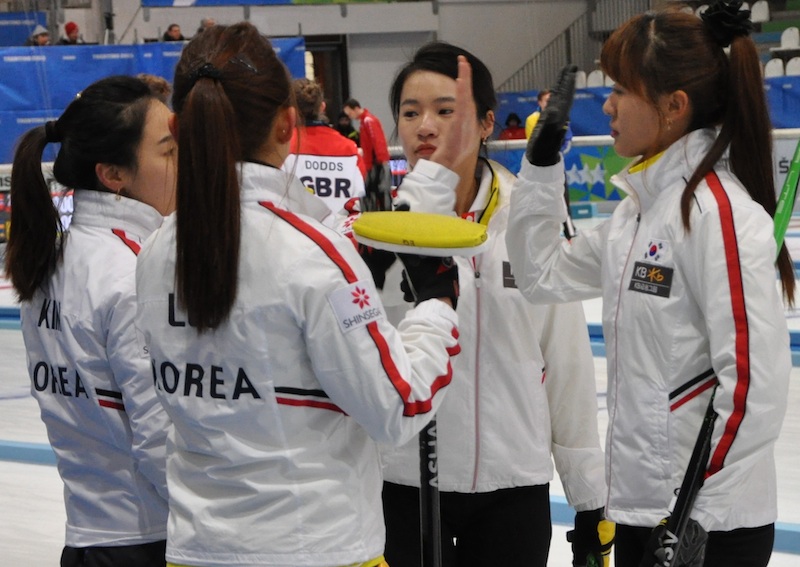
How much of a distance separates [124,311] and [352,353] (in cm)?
53

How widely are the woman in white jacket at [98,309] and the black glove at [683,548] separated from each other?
2.51 ft

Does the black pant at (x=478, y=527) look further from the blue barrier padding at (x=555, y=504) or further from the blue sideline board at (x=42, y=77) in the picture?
the blue sideline board at (x=42, y=77)

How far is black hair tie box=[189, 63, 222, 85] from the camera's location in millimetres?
1433

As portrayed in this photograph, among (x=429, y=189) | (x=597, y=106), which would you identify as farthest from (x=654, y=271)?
(x=597, y=106)

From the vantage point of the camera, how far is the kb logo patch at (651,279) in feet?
5.55

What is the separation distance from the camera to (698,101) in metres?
1.76

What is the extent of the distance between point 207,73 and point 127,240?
53 cm

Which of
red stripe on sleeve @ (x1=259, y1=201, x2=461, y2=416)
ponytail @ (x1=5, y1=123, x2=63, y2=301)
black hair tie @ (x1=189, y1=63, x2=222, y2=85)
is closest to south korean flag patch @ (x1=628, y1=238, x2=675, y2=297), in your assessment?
red stripe on sleeve @ (x1=259, y1=201, x2=461, y2=416)

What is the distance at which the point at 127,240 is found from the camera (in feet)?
6.15

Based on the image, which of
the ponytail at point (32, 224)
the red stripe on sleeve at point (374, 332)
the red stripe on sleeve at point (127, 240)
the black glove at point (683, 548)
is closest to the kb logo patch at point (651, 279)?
the black glove at point (683, 548)

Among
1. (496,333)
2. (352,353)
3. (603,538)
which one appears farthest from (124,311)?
(603,538)

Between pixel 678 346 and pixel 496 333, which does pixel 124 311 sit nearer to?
pixel 496 333

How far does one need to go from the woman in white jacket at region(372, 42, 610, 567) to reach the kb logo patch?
1.15ft

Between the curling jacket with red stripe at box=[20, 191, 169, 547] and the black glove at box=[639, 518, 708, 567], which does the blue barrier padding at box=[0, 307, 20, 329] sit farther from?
the black glove at box=[639, 518, 708, 567]
